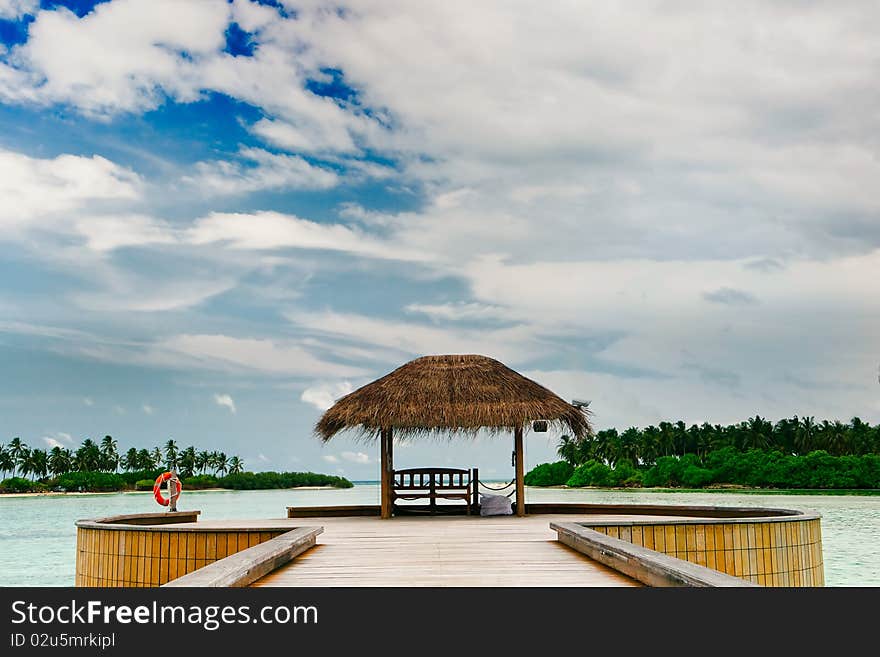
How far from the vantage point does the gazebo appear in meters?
11.0

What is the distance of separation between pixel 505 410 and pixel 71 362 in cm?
3881

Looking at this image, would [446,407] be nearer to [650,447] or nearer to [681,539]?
[681,539]

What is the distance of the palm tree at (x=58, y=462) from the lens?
7712 cm

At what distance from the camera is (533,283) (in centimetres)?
2717

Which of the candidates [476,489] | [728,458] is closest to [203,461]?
[728,458]

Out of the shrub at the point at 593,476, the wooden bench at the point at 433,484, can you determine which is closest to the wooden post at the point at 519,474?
the wooden bench at the point at 433,484

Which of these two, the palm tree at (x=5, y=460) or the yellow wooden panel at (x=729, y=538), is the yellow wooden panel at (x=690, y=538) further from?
the palm tree at (x=5, y=460)

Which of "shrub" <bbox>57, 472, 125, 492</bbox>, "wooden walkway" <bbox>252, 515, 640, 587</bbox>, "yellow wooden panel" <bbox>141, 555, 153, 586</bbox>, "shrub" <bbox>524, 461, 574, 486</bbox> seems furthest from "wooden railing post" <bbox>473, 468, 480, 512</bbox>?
"shrub" <bbox>57, 472, 125, 492</bbox>

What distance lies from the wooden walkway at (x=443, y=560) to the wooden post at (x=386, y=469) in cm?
195

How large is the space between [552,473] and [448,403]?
235 feet

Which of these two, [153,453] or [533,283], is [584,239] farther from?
[153,453]

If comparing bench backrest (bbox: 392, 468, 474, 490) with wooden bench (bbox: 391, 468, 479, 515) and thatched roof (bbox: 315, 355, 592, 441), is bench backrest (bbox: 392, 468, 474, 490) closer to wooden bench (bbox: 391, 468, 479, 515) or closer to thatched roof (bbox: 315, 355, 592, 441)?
wooden bench (bbox: 391, 468, 479, 515)

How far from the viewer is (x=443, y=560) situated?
618cm

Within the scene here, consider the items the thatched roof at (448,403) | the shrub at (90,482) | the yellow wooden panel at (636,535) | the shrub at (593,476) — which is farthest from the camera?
the shrub at (90,482)
